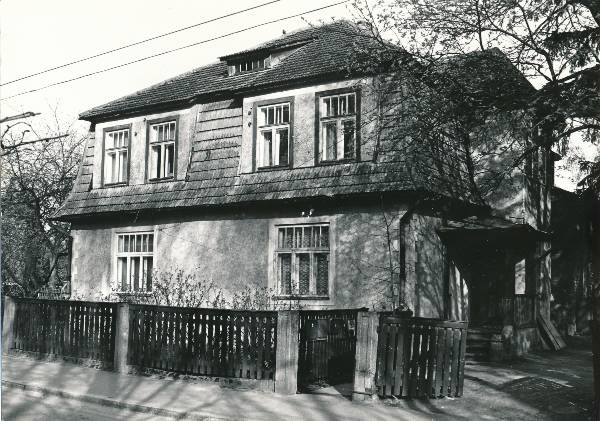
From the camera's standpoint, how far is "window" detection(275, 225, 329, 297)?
1509cm

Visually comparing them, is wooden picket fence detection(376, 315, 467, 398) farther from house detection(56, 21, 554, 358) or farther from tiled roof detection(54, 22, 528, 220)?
tiled roof detection(54, 22, 528, 220)

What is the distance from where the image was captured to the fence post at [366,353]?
9.05 m

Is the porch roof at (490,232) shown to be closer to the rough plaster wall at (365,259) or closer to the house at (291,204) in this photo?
the house at (291,204)

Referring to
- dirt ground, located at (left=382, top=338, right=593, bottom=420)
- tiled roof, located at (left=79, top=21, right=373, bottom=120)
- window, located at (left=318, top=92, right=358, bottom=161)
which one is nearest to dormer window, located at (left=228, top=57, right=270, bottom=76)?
tiled roof, located at (left=79, top=21, right=373, bottom=120)

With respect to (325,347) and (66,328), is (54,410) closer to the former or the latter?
(325,347)

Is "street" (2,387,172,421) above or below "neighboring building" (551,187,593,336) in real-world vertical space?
below

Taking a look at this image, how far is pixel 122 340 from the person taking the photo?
11688 mm

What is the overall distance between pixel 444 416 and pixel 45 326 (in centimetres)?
869

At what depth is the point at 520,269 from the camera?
1795 centimetres

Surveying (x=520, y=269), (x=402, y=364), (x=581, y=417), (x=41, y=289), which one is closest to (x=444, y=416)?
(x=402, y=364)

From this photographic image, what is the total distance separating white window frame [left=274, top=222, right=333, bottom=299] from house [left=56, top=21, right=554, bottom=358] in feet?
0.11

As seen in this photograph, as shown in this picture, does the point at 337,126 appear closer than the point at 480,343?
No

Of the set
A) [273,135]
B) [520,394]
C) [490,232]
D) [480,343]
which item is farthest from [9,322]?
[490,232]

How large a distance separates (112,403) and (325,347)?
11.5 ft
